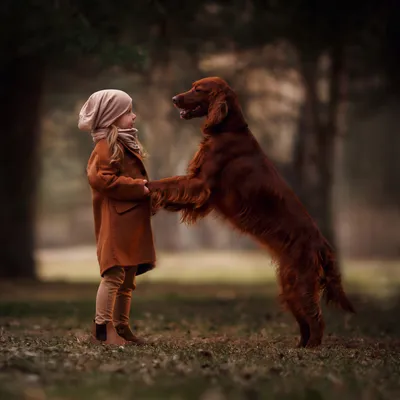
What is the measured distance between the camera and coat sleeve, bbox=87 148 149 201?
7422mm

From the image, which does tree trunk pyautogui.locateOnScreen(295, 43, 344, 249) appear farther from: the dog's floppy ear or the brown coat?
the brown coat

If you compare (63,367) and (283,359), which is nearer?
(63,367)

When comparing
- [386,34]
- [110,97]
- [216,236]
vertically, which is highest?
[386,34]

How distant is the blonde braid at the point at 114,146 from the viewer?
7.52 metres

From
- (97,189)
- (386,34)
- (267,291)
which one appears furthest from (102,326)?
(267,291)

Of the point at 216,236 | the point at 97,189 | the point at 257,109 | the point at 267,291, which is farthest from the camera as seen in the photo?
the point at 216,236

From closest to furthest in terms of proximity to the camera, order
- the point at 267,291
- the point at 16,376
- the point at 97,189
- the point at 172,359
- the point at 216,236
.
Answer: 1. the point at 16,376
2. the point at 172,359
3. the point at 97,189
4. the point at 267,291
5. the point at 216,236

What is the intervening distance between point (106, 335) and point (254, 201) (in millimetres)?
1595

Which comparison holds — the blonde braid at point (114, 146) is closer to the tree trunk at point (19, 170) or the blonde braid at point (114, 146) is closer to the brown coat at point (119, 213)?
the brown coat at point (119, 213)

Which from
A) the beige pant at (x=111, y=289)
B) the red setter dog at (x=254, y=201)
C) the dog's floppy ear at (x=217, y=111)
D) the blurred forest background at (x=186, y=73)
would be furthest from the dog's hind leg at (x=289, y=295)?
the dog's floppy ear at (x=217, y=111)

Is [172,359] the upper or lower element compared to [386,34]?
lower

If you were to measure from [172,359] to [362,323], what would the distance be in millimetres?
5187

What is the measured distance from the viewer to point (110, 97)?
769 centimetres

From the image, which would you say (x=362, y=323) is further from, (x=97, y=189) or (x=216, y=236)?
(x=216, y=236)
